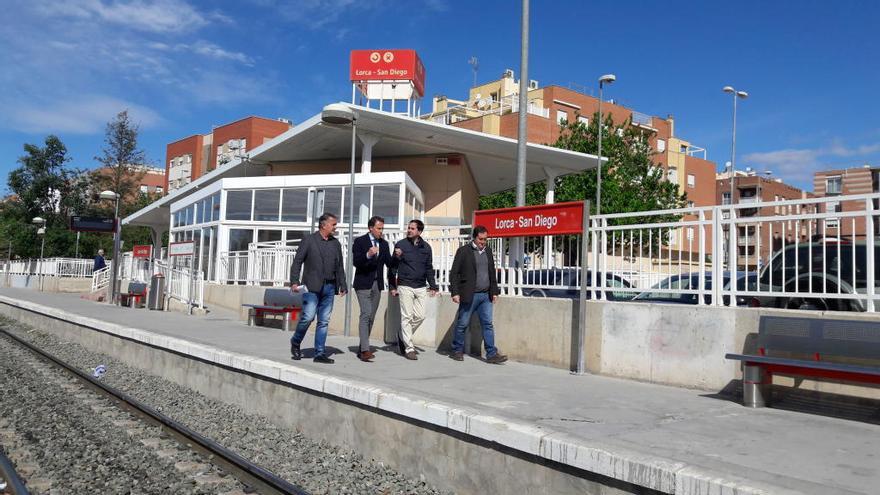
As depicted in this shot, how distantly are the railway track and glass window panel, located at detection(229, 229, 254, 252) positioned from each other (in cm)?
1360

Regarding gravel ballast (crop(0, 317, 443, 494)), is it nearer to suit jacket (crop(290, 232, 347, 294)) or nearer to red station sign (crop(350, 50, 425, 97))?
suit jacket (crop(290, 232, 347, 294))

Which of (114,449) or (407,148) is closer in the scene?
(114,449)

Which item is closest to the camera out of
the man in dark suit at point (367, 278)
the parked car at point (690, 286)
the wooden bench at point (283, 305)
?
the parked car at point (690, 286)

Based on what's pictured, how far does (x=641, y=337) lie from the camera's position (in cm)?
709

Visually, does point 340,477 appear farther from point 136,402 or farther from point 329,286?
point 136,402

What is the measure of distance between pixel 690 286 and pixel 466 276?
2703 millimetres

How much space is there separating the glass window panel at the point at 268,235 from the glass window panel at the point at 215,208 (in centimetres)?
174

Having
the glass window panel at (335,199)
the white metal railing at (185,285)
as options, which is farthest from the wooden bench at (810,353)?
the glass window panel at (335,199)

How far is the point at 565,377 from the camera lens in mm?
7324

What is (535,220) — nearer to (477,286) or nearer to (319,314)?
(477,286)

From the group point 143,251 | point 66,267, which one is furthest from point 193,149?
point 143,251

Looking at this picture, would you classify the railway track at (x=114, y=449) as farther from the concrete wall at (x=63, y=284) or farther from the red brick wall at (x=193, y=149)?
the red brick wall at (x=193, y=149)

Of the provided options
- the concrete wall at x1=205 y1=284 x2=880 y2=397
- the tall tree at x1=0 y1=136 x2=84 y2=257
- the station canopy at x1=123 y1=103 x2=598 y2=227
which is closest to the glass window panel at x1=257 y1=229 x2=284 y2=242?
the station canopy at x1=123 y1=103 x2=598 y2=227

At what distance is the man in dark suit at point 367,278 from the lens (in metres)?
8.37
